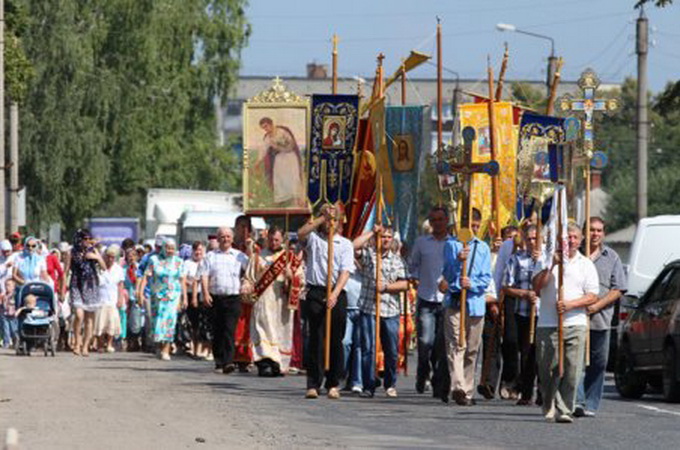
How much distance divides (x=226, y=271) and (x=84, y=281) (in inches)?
236

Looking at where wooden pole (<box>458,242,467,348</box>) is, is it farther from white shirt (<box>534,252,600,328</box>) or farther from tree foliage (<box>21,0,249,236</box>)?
tree foliage (<box>21,0,249,236</box>)

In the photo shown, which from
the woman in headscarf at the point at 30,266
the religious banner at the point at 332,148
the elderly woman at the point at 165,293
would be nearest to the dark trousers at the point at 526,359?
the religious banner at the point at 332,148

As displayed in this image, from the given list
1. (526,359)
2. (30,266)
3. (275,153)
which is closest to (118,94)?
(30,266)

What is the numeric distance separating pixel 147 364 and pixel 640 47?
20.7 meters

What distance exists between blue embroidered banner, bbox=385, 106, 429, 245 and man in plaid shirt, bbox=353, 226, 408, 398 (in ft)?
4.14

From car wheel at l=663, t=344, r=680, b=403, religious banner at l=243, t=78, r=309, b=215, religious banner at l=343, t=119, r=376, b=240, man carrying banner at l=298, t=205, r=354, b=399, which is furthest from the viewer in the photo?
religious banner at l=243, t=78, r=309, b=215

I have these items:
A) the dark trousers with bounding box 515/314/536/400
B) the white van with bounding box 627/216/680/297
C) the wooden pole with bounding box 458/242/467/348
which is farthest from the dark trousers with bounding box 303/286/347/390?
the white van with bounding box 627/216/680/297

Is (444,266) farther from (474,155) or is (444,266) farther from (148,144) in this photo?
(148,144)

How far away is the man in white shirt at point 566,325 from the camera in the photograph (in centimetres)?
1808

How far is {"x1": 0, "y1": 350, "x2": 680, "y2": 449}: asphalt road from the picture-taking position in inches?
615

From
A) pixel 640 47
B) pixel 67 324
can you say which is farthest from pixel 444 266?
pixel 640 47

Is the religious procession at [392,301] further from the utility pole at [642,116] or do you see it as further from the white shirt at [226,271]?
the utility pole at [642,116]

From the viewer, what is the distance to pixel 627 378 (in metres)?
23.0

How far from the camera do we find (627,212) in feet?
352
